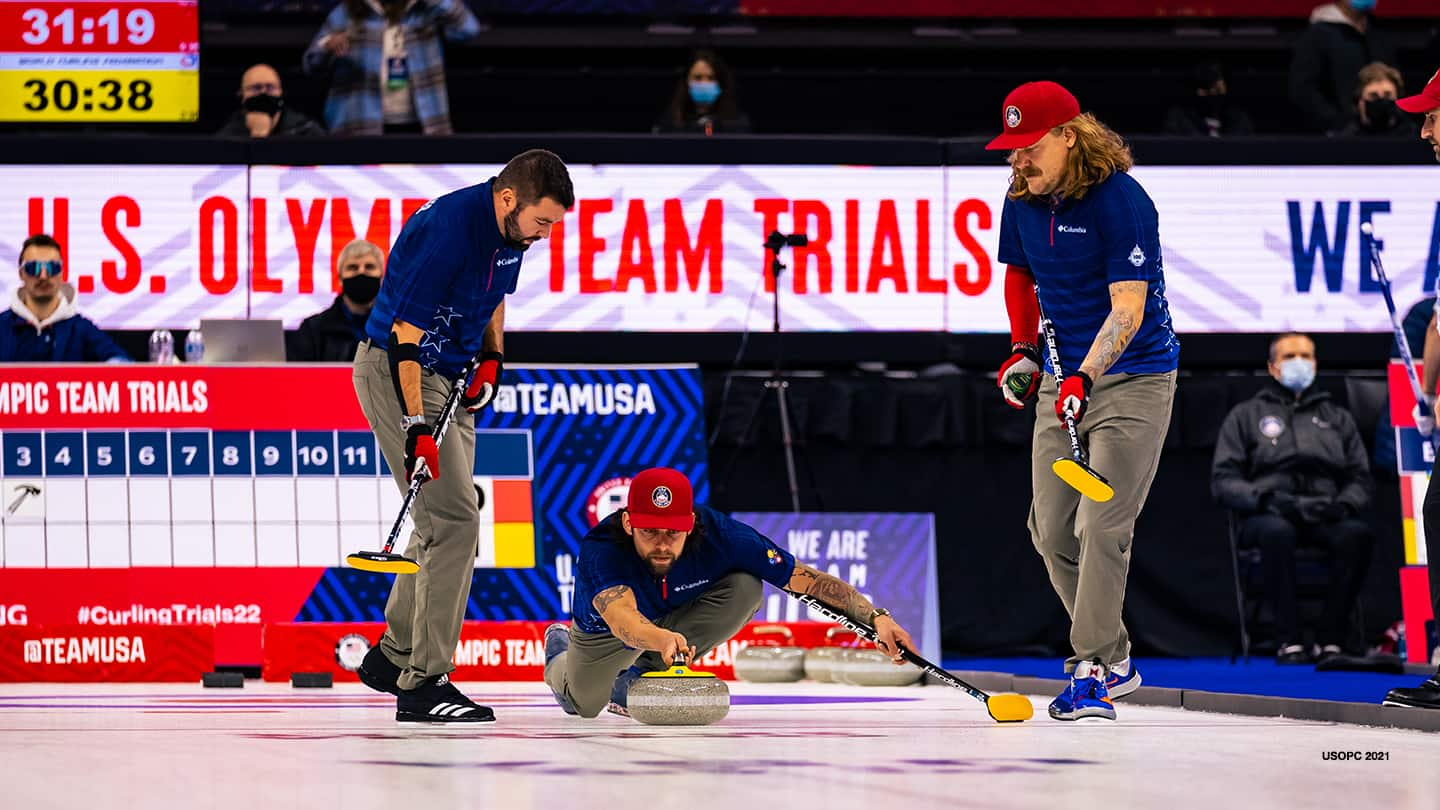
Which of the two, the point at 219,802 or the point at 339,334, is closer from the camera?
the point at 219,802

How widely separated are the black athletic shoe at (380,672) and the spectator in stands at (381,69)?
538cm

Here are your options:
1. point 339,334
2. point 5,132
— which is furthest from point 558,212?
point 5,132

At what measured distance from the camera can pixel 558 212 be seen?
5727mm

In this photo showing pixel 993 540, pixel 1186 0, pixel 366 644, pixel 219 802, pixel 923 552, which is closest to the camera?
pixel 219 802

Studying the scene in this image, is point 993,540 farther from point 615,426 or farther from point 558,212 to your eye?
point 558,212

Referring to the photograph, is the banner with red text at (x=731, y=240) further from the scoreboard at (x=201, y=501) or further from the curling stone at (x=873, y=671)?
Answer: the curling stone at (x=873, y=671)

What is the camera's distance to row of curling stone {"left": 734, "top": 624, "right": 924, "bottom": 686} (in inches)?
339

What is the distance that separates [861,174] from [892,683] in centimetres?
291

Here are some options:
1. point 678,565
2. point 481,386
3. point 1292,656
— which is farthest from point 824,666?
point 481,386

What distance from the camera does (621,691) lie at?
6219mm

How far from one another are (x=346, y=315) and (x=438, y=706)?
13.3ft

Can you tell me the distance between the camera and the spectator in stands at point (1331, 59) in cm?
1143

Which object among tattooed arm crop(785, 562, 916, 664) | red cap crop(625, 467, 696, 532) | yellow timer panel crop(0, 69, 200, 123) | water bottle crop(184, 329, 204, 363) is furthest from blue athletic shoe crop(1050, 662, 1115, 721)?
yellow timer panel crop(0, 69, 200, 123)

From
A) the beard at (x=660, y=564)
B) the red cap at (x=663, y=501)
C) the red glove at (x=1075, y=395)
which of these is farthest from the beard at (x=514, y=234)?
the red glove at (x=1075, y=395)
